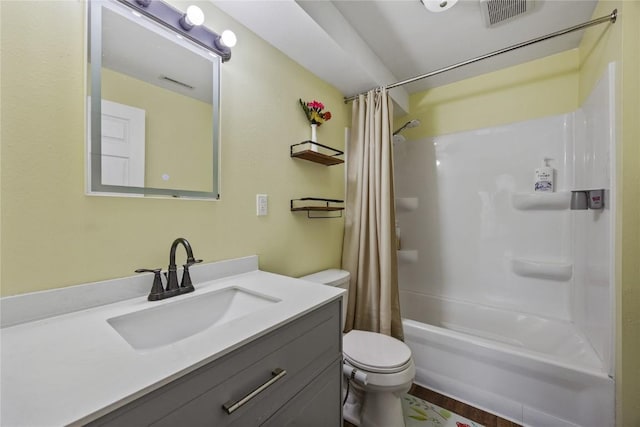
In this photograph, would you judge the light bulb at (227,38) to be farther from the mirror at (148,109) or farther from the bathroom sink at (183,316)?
the bathroom sink at (183,316)

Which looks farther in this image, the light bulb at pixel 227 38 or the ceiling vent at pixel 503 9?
the ceiling vent at pixel 503 9

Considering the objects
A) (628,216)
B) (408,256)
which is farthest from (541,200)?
(408,256)

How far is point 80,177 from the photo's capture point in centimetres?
Result: 80

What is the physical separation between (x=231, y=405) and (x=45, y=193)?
2.62 feet

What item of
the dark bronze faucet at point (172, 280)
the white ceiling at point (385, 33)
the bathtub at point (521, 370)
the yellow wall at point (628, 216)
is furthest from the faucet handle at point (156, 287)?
the yellow wall at point (628, 216)

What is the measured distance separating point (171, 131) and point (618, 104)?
→ 6.56 ft

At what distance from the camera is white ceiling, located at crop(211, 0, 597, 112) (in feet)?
4.21

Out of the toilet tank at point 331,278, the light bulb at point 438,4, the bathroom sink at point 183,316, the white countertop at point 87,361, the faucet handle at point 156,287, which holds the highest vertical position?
the light bulb at point 438,4

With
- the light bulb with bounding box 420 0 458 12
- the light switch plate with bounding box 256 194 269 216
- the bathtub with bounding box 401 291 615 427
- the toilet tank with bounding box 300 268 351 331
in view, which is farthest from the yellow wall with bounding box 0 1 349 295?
the bathtub with bounding box 401 291 615 427

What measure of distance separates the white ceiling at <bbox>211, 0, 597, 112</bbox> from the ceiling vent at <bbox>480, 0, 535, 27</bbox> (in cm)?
4

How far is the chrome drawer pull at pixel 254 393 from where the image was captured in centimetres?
58

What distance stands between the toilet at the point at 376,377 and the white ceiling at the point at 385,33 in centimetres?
143

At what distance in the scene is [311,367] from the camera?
836mm

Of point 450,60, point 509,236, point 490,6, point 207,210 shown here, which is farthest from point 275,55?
point 509,236
